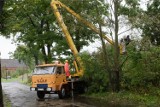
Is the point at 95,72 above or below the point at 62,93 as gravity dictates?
above

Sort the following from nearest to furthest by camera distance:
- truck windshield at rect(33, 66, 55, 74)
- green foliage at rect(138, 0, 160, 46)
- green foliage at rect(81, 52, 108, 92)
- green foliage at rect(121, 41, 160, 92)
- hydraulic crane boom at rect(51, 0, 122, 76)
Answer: green foliage at rect(121, 41, 160, 92), green foliage at rect(138, 0, 160, 46), truck windshield at rect(33, 66, 55, 74), green foliage at rect(81, 52, 108, 92), hydraulic crane boom at rect(51, 0, 122, 76)

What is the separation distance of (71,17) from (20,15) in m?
8.11

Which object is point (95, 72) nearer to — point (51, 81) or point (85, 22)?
point (51, 81)

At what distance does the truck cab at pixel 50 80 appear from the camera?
2192 cm

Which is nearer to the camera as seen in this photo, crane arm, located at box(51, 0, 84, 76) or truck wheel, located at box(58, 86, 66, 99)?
truck wheel, located at box(58, 86, 66, 99)

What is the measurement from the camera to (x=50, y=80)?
21953 millimetres

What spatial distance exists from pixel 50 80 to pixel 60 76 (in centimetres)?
90

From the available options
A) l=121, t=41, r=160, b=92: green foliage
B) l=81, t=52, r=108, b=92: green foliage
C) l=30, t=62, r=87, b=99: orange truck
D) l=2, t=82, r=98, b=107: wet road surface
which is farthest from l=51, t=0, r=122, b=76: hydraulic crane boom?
l=2, t=82, r=98, b=107: wet road surface

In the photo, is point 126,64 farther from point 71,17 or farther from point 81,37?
point 81,37

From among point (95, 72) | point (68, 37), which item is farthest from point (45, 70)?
point (68, 37)

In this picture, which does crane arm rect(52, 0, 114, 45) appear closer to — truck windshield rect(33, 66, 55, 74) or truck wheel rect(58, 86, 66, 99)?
truck windshield rect(33, 66, 55, 74)

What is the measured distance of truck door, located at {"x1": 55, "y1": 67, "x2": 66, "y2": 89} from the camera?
22188mm

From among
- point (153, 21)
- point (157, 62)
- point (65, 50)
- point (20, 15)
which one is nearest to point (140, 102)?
point (157, 62)

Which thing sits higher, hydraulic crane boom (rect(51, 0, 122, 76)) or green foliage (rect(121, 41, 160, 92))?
hydraulic crane boom (rect(51, 0, 122, 76))
